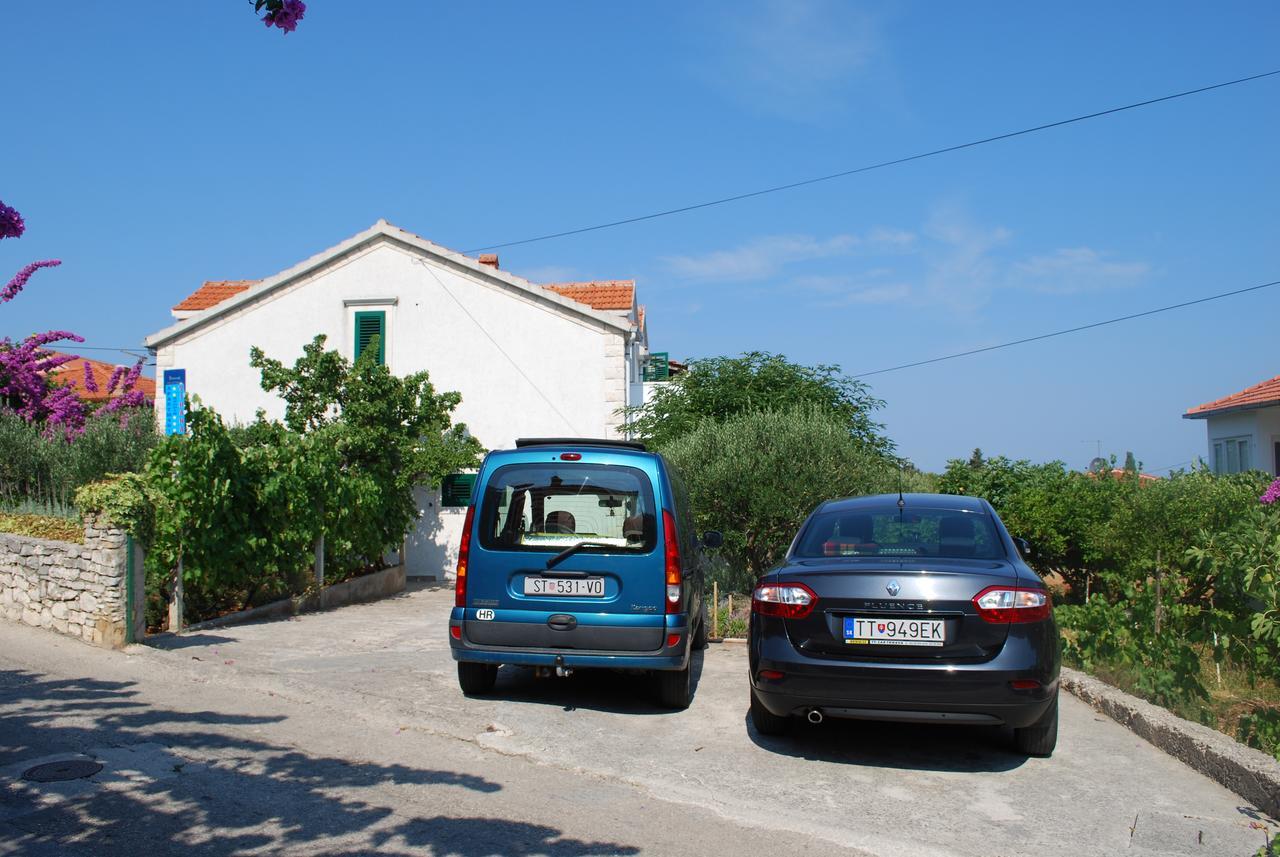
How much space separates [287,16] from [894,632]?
450 cm

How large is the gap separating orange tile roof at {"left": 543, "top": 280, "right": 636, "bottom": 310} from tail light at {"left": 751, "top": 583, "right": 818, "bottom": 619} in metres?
14.4

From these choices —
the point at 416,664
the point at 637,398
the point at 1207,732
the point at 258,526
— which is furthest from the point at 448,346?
the point at 1207,732

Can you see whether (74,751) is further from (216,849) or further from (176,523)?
(176,523)

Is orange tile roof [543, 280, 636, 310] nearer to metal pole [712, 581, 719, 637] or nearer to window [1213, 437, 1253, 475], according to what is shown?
metal pole [712, 581, 719, 637]

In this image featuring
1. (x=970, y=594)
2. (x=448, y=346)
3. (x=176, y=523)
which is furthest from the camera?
(x=448, y=346)

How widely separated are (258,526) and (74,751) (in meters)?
6.05

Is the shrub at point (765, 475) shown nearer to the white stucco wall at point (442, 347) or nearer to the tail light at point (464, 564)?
the white stucco wall at point (442, 347)

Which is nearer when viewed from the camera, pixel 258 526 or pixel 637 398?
pixel 258 526

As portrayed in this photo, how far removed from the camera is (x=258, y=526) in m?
11.8

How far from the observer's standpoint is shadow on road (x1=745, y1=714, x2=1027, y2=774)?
20.1 ft

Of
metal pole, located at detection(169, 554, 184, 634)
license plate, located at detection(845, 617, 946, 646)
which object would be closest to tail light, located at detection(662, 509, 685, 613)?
license plate, located at detection(845, 617, 946, 646)

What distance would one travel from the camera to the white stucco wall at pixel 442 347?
62.4 ft

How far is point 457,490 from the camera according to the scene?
1880 cm

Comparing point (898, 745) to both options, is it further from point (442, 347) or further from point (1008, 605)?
point (442, 347)
